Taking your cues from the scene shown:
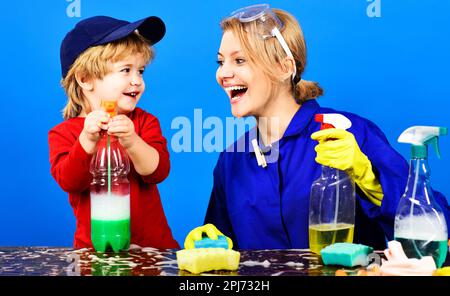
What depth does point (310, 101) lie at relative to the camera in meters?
2.67

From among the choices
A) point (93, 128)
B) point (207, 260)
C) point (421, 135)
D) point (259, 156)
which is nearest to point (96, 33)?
point (93, 128)

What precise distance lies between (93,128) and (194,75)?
1.04 meters

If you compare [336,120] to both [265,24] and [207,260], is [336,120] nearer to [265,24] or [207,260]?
[207,260]

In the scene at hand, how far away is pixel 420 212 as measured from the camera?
1.96 metres

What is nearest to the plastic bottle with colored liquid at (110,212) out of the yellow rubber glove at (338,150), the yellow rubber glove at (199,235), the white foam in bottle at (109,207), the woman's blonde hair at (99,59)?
the white foam in bottle at (109,207)

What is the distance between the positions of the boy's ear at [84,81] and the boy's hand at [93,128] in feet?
1.14

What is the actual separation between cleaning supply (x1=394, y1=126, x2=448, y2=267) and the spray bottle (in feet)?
0.60

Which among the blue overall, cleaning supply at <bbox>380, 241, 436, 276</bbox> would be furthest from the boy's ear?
cleaning supply at <bbox>380, 241, 436, 276</bbox>

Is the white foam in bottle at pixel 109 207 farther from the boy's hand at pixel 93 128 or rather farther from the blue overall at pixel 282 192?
the blue overall at pixel 282 192

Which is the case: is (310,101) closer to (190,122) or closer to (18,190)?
(190,122)

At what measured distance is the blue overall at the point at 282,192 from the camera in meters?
2.54

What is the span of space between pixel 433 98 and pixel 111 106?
4.77 ft
